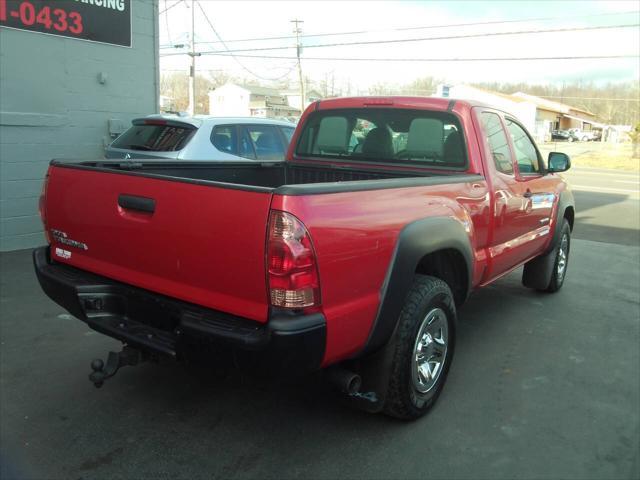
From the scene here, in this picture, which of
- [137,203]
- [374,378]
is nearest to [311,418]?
[374,378]

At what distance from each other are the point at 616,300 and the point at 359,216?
179 inches

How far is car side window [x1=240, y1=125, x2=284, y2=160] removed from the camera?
7.80 meters

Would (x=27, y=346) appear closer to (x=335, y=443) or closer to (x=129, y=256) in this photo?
(x=129, y=256)

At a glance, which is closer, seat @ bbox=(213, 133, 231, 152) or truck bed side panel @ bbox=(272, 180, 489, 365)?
truck bed side panel @ bbox=(272, 180, 489, 365)

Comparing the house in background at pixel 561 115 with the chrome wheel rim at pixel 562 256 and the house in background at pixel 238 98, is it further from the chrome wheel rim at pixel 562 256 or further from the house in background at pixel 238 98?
the chrome wheel rim at pixel 562 256

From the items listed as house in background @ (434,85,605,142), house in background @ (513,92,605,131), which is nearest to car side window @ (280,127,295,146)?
house in background @ (434,85,605,142)

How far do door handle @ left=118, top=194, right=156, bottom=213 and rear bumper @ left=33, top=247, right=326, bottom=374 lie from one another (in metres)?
0.42

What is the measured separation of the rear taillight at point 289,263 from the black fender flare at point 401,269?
0.55 metres

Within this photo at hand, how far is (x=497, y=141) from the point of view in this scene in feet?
14.5

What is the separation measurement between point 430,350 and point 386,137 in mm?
1813

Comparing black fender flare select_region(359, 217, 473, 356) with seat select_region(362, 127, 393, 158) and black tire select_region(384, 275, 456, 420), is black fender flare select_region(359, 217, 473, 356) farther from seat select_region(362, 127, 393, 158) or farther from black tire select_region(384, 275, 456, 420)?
seat select_region(362, 127, 393, 158)

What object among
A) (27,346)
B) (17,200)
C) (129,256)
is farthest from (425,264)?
(17,200)

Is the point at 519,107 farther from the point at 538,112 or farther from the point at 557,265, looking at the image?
the point at 557,265

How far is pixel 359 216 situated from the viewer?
263cm
